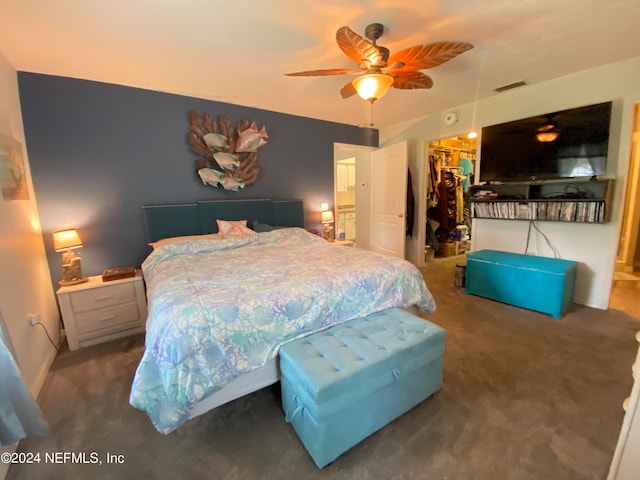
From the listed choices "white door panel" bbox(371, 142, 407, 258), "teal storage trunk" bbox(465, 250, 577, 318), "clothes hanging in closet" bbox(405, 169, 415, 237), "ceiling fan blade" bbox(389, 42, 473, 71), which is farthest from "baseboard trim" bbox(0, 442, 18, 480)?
"clothes hanging in closet" bbox(405, 169, 415, 237)

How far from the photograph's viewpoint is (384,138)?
4.69m

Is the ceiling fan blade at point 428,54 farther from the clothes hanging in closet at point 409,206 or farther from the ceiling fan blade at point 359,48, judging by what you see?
the clothes hanging in closet at point 409,206

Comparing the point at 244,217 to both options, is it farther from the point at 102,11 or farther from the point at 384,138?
the point at 384,138

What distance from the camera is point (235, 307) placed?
1.44m

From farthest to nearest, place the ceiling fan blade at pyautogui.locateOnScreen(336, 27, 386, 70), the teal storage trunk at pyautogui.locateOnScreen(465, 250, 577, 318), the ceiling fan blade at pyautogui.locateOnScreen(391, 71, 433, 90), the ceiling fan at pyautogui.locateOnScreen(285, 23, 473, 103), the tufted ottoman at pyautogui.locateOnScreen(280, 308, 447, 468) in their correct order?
the teal storage trunk at pyautogui.locateOnScreen(465, 250, 577, 318) < the ceiling fan blade at pyautogui.locateOnScreen(391, 71, 433, 90) < the ceiling fan at pyautogui.locateOnScreen(285, 23, 473, 103) < the ceiling fan blade at pyautogui.locateOnScreen(336, 27, 386, 70) < the tufted ottoman at pyautogui.locateOnScreen(280, 308, 447, 468)

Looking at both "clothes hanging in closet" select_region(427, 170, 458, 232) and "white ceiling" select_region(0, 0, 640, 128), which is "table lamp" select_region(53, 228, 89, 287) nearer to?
"white ceiling" select_region(0, 0, 640, 128)

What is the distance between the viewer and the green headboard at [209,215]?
2.96 metres

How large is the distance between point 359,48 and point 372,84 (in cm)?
23

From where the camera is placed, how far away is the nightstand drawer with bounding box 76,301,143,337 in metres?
2.33

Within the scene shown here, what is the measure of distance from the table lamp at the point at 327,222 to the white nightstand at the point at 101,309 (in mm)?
2375

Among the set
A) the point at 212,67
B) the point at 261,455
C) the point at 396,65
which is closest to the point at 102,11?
the point at 212,67

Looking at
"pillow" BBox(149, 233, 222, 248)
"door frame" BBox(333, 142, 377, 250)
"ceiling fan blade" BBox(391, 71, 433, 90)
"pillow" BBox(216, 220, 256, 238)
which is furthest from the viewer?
"door frame" BBox(333, 142, 377, 250)

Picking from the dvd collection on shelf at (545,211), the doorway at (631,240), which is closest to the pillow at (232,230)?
the dvd collection on shelf at (545,211)

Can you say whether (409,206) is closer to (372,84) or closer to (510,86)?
(510,86)
